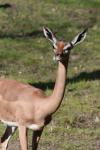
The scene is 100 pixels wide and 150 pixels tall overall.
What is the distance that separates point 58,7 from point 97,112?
12.8m

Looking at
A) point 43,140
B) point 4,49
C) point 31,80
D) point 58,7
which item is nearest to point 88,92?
point 31,80

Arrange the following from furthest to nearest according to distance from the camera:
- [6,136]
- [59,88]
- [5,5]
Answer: [5,5], [6,136], [59,88]

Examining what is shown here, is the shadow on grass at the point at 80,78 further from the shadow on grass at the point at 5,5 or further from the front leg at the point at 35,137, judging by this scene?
the shadow on grass at the point at 5,5

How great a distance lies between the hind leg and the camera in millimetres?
8953

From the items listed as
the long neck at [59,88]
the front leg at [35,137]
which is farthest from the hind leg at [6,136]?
the long neck at [59,88]

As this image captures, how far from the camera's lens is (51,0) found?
82.3ft

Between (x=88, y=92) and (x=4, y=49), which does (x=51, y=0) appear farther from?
(x=88, y=92)

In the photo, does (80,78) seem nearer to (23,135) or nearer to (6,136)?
(6,136)

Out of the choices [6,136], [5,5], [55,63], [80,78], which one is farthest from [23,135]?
[5,5]

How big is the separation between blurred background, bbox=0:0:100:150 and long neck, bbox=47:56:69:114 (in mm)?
1517

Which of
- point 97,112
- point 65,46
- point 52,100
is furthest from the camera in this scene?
point 97,112

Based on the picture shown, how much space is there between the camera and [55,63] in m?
16.3

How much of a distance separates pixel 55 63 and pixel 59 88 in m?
8.53

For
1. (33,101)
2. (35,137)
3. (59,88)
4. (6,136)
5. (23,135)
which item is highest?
(59,88)
